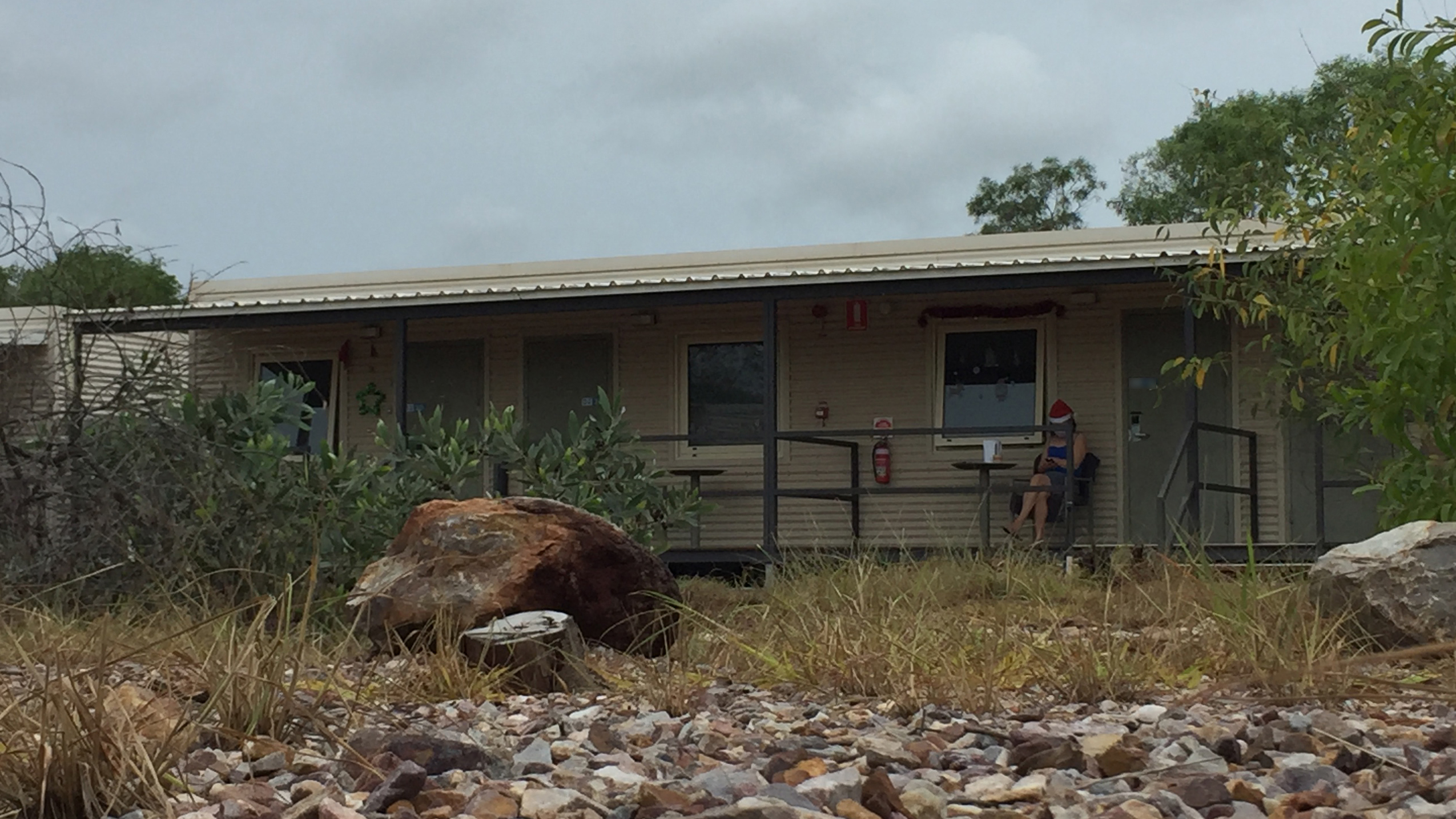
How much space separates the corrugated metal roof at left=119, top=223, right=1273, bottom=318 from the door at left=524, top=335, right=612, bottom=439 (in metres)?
0.57

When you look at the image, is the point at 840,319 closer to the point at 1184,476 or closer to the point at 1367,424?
the point at 1184,476

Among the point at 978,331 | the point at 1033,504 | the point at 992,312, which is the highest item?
the point at 992,312

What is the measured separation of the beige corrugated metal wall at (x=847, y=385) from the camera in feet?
42.4

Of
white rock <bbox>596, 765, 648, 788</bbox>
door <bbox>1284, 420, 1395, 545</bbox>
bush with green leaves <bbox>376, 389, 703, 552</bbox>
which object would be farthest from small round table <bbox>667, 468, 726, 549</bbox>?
white rock <bbox>596, 765, 648, 788</bbox>

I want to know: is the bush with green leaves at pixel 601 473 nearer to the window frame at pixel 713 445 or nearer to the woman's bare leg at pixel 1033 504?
the window frame at pixel 713 445

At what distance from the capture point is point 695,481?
527 inches

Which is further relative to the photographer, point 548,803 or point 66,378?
point 66,378

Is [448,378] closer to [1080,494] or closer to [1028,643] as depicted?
[1080,494]

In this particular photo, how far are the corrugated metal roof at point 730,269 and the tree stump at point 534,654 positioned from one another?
5.47 meters

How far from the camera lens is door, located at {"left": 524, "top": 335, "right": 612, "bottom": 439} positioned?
14234 mm

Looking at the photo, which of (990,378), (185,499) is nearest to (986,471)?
(990,378)

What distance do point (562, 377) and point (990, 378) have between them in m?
3.75

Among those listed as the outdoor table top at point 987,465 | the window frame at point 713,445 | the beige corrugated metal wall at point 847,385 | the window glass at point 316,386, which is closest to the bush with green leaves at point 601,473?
the beige corrugated metal wall at point 847,385

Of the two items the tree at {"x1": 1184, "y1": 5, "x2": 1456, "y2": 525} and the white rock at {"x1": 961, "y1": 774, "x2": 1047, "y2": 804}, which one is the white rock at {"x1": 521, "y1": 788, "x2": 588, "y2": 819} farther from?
the tree at {"x1": 1184, "y1": 5, "x2": 1456, "y2": 525}
